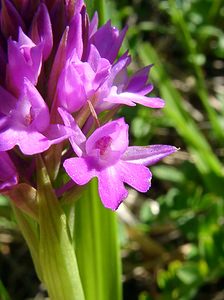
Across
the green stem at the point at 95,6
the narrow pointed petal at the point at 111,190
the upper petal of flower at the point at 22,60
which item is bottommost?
the narrow pointed petal at the point at 111,190

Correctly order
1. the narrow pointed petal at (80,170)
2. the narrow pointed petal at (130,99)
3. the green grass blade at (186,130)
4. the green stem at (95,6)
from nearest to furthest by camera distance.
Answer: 1. the narrow pointed petal at (80,170)
2. the narrow pointed petal at (130,99)
3. the green stem at (95,6)
4. the green grass blade at (186,130)

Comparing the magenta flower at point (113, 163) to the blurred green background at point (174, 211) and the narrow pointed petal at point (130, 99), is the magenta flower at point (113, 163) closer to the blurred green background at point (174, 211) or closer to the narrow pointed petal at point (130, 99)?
the narrow pointed petal at point (130, 99)

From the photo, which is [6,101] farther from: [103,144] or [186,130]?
[186,130]

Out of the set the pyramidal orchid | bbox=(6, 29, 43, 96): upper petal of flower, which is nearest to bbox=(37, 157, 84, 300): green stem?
the pyramidal orchid

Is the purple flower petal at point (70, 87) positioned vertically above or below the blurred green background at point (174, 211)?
above

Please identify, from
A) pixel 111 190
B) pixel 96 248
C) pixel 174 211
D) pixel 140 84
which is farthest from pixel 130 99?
pixel 174 211

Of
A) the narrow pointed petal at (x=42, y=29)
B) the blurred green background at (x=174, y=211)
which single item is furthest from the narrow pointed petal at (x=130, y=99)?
the blurred green background at (x=174, y=211)

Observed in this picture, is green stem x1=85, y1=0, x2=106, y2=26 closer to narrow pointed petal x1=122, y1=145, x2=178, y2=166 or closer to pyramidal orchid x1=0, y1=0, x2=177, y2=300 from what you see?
pyramidal orchid x1=0, y1=0, x2=177, y2=300

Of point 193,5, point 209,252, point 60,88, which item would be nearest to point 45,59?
point 60,88
